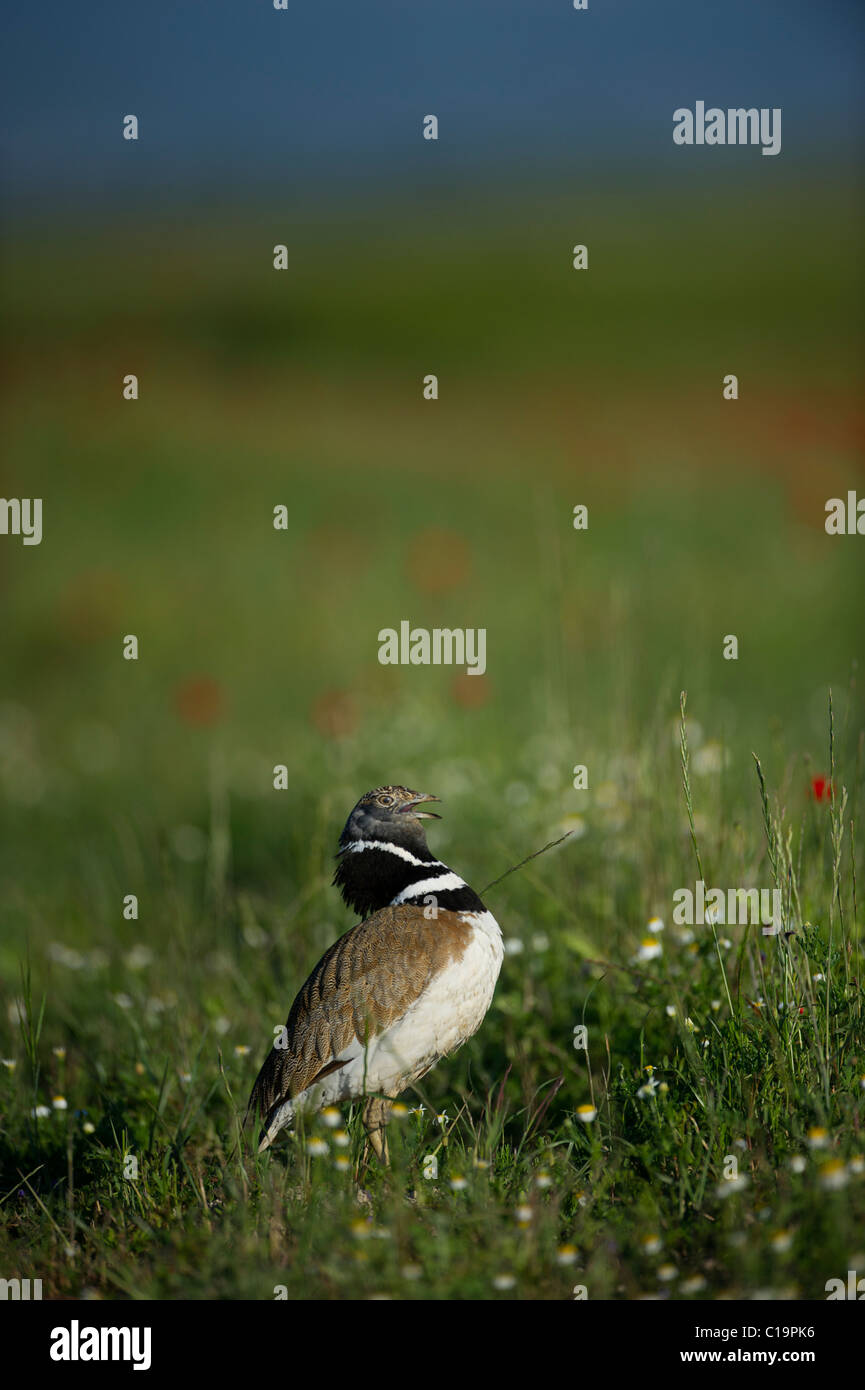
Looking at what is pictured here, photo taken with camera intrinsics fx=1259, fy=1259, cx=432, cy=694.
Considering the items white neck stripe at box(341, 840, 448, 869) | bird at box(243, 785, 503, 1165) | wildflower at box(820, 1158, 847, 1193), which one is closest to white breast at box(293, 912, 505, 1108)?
bird at box(243, 785, 503, 1165)

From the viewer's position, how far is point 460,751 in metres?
8.99

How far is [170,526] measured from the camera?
19.4 metres

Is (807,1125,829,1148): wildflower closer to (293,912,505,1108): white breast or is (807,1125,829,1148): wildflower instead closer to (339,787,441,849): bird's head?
(293,912,505,1108): white breast

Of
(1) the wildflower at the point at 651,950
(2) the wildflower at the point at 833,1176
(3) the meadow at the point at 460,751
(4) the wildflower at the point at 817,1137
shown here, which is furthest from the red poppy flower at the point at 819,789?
(2) the wildflower at the point at 833,1176

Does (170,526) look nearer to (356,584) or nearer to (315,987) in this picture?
(356,584)

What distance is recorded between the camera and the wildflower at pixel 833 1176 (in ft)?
11.7

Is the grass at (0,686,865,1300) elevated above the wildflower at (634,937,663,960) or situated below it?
below

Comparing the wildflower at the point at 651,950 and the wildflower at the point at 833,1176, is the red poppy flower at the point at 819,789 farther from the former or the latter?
the wildflower at the point at 833,1176

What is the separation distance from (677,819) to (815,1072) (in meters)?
2.03

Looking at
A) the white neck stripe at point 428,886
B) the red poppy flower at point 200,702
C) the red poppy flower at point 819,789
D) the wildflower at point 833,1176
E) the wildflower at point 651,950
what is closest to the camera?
the wildflower at point 833,1176

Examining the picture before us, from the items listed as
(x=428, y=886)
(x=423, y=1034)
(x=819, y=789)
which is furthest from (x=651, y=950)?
(x=423, y=1034)

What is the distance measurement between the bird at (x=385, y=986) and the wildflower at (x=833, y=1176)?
4.33ft

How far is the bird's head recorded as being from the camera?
4.74m
